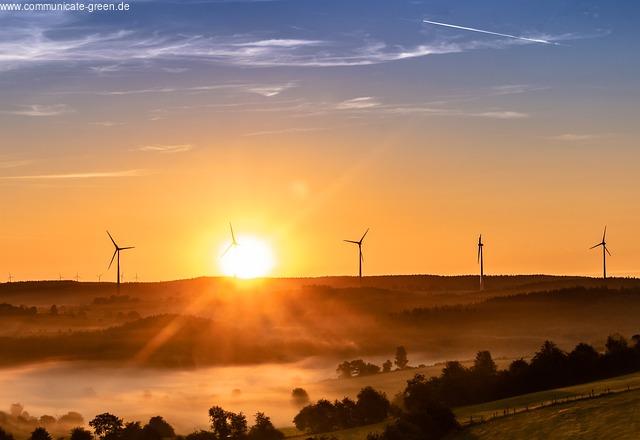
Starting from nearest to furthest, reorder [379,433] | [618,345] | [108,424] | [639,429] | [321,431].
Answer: [639,429]
[379,433]
[321,431]
[108,424]
[618,345]

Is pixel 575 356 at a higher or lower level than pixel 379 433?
higher

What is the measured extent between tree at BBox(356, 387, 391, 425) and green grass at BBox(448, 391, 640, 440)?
24.2m

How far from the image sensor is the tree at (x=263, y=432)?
140750 millimetres

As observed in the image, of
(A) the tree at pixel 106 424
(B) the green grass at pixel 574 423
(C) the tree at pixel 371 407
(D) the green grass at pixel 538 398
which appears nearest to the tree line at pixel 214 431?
(A) the tree at pixel 106 424

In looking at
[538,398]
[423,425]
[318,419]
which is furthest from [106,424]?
[538,398]

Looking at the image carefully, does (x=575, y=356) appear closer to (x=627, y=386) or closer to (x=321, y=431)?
(x=627, y=386)

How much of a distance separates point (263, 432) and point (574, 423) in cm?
4614

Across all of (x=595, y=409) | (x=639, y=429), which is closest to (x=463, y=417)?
(x=595, y=409)

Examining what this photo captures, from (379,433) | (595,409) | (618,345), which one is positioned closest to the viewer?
(595,409)

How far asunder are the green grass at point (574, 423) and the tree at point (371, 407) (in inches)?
954

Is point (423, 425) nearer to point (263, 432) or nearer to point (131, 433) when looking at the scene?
point (263, 432)

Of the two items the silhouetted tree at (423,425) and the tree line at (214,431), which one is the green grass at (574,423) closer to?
the silhouetted tree at (423,425)

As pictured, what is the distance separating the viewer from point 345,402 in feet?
477

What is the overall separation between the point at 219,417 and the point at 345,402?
17.3 metres
